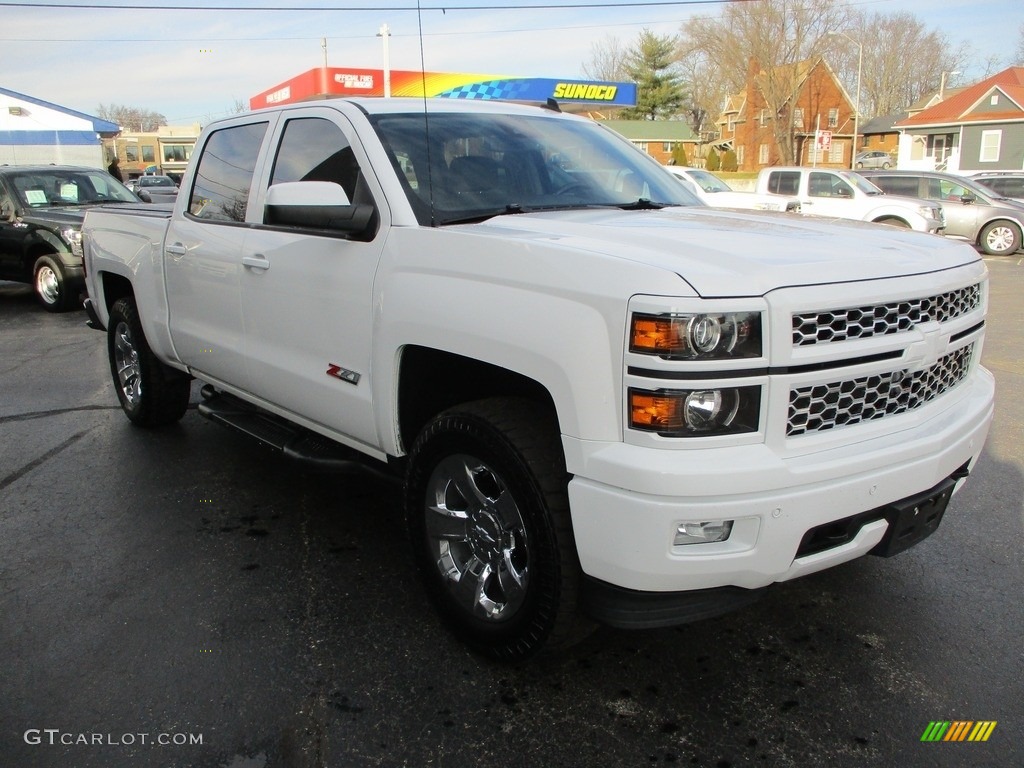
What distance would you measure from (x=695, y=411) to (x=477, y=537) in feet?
3.39

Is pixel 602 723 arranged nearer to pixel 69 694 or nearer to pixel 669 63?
pixel 69 694

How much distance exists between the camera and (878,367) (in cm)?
254

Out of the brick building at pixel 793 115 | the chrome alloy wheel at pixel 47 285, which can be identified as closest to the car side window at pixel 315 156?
the chrome alloy wheel at pixel 47 285

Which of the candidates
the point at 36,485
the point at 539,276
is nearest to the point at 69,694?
the point at 539,276

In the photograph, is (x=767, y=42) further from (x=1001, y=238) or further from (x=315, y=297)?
(x=315, y=297)

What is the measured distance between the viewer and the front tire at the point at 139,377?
5.54m

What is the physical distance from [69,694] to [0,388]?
17.2ft

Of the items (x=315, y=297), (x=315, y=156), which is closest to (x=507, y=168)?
(x=315, y=156)

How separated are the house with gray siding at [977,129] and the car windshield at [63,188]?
42812 millimetres

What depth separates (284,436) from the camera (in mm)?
4180

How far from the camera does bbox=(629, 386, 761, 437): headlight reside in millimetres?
2316

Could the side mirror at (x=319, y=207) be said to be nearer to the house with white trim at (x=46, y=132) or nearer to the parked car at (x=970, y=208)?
the parked car at (x=970, y=208)

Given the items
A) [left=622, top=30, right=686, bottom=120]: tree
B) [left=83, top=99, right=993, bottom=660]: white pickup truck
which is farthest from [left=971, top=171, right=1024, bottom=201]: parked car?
[left=622, top=30, right=686, bottom=120]: tree

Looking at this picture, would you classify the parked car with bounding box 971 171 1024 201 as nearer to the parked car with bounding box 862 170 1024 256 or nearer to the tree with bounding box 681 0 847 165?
the parked car with bounding box 862 170 1024 256
